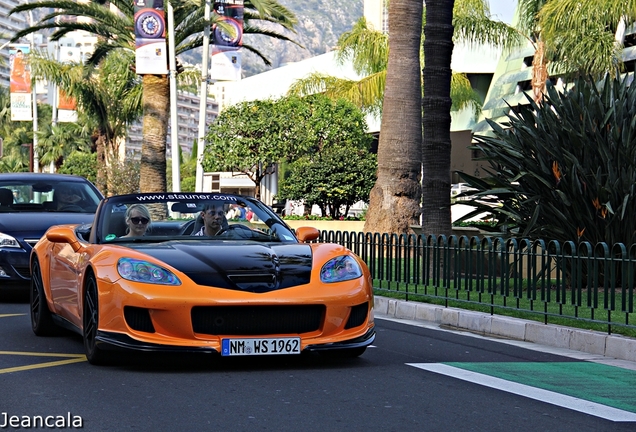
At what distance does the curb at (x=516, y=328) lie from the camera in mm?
9734

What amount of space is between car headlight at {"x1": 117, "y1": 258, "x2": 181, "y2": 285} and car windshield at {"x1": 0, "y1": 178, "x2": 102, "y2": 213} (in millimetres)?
7379

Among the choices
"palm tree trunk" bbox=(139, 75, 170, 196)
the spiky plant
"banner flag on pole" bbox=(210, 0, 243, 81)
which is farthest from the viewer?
"banner flag on pole" bbox=(210, 0, 243, 81)

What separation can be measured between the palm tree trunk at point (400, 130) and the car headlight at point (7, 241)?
978cm

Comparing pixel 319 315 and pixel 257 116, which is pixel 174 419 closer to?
pixel 319 315

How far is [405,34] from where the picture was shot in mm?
21141

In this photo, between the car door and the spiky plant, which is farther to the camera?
the spiky plant

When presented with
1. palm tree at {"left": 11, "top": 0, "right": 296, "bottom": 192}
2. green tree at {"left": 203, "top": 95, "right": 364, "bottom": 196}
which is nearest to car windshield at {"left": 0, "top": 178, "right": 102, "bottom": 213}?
palm tree at {"left": 11, "top": 0, "right": 296, "bottom": 192}

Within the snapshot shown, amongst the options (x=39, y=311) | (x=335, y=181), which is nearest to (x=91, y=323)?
(x=39, y=311)

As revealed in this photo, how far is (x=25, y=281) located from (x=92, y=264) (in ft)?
18.8

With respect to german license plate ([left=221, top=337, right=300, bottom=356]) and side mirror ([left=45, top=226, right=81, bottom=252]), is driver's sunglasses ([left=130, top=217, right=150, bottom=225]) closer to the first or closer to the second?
side mirror ([left=45, top=226, right=81, bottom=252])

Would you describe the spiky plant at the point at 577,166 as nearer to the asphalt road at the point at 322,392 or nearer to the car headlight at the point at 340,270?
the asphalt road at the point at 322,392

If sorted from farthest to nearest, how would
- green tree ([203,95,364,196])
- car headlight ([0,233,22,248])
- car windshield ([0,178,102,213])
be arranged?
green tree ([203,95,364,196]), car windshield ([0,178,102,213]), car headlight ([0,233,22,248])

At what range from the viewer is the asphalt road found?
598 cm

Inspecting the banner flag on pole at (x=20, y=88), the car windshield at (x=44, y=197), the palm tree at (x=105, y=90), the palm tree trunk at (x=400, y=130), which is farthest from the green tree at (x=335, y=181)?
the banner flag on pole at (x=20, y=88)
